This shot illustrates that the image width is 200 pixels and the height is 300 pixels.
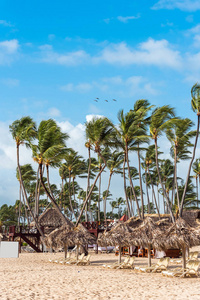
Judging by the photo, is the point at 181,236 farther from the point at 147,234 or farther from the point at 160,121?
the point at 160,121

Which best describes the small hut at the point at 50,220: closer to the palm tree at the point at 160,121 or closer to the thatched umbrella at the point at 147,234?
the palm tree at the point at 160,121

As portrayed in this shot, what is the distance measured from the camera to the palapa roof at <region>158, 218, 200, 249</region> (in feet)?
42.3

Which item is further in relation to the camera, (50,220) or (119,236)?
(50,220)

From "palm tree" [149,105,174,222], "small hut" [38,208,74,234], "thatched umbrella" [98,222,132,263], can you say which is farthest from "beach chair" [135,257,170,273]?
"small hut" [38,208,74,234]

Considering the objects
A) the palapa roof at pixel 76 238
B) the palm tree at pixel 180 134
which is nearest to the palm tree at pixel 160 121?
the palm tree at pixel 180 134

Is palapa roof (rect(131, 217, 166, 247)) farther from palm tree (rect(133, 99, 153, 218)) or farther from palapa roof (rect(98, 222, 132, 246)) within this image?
palm tree (rect(133, 99, 153, 218))

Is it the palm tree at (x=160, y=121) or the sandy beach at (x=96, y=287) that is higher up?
the palm tree at (x=160, y=121)

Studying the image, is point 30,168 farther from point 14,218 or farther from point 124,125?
point 124,125

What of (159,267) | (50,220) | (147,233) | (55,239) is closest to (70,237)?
(55,239)

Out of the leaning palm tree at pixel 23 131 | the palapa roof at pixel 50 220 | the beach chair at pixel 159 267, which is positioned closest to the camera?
the beach chair at pixel 159 267

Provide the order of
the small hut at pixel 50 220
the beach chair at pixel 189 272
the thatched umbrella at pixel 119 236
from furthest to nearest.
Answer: the small hut at pixel 50 220
the thatched umbrella at pixel 119 236
the beach chair at pixel 189 272

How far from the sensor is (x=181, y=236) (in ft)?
42.7

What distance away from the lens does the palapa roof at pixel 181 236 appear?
12.9 m

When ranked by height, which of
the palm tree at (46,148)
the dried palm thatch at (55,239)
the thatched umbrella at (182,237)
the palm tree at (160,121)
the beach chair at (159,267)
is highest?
the palm tree at (160,121)
